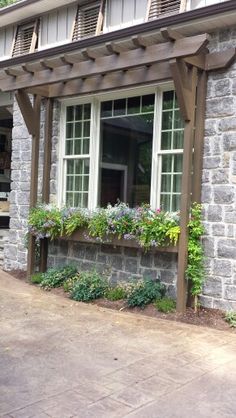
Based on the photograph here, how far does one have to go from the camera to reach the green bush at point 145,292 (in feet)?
20.7

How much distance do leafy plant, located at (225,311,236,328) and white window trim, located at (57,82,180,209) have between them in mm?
1834

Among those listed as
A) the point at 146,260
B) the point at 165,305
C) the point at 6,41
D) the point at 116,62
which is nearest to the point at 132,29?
the point at 116,62

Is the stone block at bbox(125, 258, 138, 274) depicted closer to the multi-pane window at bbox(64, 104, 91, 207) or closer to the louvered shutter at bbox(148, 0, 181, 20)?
the multi-pane window at bbox(64, 104, 91, 207)

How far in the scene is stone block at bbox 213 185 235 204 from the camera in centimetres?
599

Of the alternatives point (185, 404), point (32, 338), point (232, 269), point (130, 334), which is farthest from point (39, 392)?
point (232, 269)

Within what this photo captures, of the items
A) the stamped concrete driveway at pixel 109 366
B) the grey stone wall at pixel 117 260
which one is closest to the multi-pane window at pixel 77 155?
the grey stone wall at pixel 117 260

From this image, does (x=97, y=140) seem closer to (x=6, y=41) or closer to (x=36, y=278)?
(x=36, y=278)

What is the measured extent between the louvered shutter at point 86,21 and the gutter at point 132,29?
63cm

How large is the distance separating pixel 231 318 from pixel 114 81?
3.69 meters

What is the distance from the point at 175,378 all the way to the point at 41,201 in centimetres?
478

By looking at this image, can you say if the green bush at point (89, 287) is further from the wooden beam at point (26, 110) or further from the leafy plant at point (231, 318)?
the wooden beam at point (26, 110)

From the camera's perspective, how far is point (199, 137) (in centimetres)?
619

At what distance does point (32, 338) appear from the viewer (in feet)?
16.6

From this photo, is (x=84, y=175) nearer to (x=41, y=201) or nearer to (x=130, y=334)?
(x=41, y=201)
